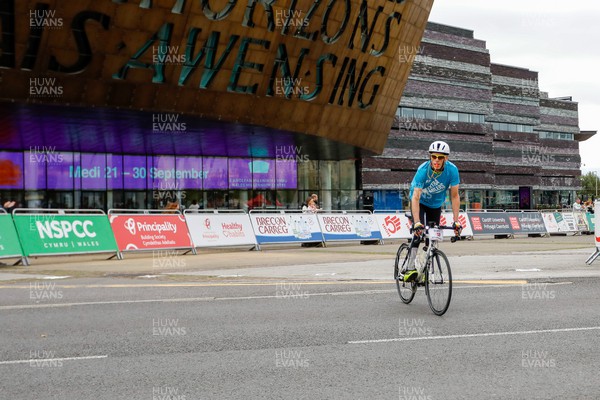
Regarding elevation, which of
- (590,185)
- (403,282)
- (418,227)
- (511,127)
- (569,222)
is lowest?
(403,282)

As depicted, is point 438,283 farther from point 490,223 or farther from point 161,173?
point 161,173

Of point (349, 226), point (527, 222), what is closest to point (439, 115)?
point (527, 222)

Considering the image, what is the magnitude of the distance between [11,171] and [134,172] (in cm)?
705

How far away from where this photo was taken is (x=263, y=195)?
161 ft

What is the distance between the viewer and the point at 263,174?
49.2m

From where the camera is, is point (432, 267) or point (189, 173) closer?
point (432, 267)

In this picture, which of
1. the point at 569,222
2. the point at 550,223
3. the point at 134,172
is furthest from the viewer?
the point at 134,172

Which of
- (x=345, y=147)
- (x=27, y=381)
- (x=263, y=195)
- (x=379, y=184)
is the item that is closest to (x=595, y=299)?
(x=27, y=381)

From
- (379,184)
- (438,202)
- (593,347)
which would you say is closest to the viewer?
(593,347)

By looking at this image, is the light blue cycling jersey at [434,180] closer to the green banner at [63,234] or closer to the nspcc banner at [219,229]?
the green banner at [63,234]

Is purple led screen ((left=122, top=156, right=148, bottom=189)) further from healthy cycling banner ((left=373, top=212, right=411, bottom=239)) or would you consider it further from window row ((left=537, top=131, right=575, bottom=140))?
window row ((left=537, top=131, right=575, bottom=140))

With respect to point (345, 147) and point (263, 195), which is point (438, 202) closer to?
point (345, 147)

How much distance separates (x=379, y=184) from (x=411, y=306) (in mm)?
Result: 60865

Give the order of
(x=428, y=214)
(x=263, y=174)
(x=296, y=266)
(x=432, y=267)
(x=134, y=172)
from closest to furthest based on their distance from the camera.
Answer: (x=432, y=267) < (x=428, y=214) < (x=296, y=266) < (x=134, y=172) < (x=263, y=174)
